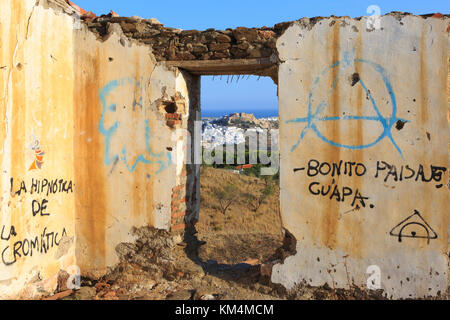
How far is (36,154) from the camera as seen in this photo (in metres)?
3.81

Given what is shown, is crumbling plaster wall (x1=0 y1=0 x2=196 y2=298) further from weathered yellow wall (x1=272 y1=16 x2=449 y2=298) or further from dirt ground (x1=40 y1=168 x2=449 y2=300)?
weathered yellow wall (x1=272 y1=16 x2=449 y2=298)

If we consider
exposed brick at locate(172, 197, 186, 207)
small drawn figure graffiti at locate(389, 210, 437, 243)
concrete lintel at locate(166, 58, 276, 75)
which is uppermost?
concrete lintel at locate(166, 58, 276, 75)

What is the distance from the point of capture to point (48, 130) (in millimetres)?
3975

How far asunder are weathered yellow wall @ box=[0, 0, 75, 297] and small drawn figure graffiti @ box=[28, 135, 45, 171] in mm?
16

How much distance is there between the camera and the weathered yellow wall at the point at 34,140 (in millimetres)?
3465

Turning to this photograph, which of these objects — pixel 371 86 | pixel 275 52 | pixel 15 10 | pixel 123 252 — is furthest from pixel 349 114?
pixel 15 10

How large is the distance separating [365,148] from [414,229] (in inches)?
35.8

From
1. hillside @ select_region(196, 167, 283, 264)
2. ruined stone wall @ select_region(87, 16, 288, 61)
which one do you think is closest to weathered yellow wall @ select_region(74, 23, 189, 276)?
ruined stone wall @ select_region(87, 16, 288, 61)

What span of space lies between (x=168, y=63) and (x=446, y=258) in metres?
3.47

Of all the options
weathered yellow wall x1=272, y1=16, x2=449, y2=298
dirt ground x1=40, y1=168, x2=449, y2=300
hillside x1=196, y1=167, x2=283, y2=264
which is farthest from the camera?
hillside x1=196, y1=167, x2=283, y2=264

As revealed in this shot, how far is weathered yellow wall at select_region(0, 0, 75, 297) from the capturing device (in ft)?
11.4

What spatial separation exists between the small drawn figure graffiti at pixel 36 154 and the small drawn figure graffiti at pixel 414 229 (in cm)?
363

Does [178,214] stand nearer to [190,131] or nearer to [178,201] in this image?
[178,201]

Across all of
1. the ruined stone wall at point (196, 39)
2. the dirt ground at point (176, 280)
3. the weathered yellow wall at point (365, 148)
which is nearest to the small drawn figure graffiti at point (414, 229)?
the weathered yellow wall at point (365, 148)
